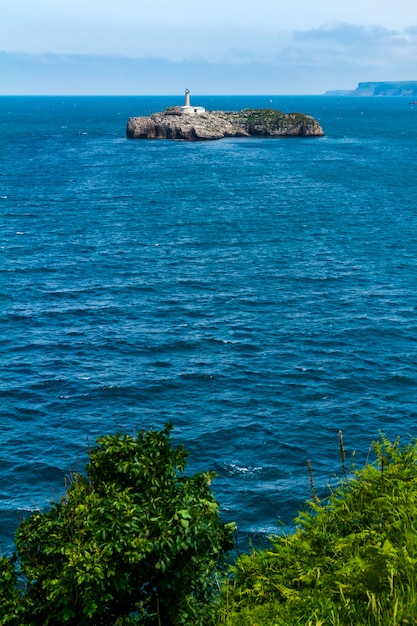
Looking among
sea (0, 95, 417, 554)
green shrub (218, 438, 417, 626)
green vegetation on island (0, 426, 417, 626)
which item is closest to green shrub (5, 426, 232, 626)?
green vegetation on island (0, 426, 417, 626)

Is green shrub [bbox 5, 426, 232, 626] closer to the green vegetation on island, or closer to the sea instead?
the green vegetation on island

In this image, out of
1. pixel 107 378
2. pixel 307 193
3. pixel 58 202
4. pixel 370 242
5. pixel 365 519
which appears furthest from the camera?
pixel 307 193

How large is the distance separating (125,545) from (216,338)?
149 ft

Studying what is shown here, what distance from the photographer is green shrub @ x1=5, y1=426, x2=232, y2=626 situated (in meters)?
15.2

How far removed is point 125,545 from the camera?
15.4 meters

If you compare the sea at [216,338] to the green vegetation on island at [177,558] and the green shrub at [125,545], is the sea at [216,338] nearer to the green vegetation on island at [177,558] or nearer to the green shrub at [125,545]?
the green shrub at [125,545]

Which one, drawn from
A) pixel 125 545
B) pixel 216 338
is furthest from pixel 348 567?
pixel 216 338

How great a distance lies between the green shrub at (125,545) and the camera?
50.0 ft

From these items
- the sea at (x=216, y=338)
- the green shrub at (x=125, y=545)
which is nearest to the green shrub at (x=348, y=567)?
the green shrub at (x=125, y=545)

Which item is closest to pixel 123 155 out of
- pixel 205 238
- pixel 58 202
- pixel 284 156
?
pixel 284 156

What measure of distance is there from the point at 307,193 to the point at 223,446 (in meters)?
97.1

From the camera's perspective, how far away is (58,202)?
12319 centimetres

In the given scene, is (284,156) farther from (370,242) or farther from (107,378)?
(107,378)

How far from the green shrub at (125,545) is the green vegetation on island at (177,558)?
0.10 feet
